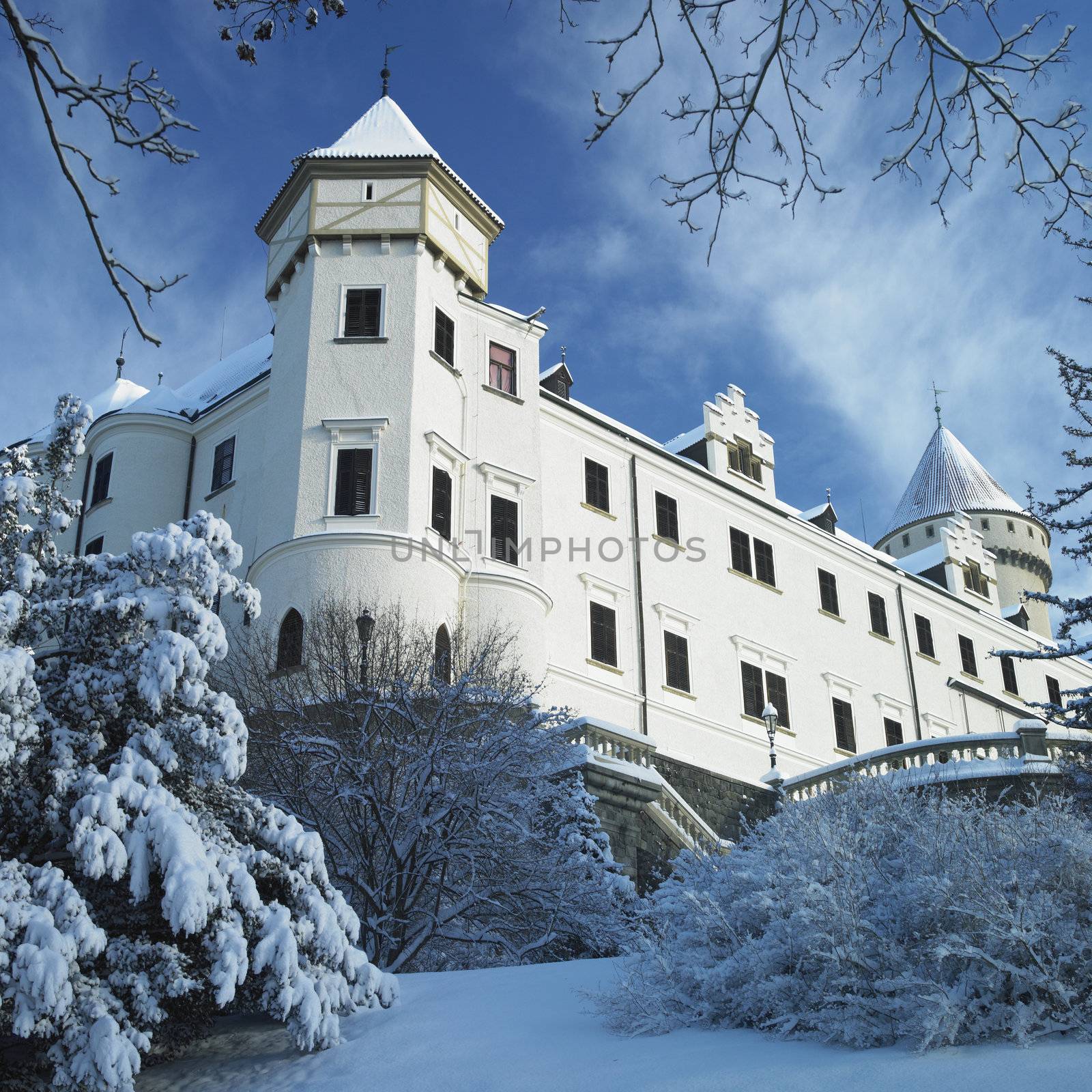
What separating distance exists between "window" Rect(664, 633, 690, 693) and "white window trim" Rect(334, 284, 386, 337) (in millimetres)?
9841

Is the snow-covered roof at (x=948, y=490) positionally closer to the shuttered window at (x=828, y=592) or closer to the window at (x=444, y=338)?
the shuttered window at (x=828, y=592)

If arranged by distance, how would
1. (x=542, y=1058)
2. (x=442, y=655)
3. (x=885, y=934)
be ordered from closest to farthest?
(x=885, y=934) < (x=542, y=1058) < (x=442, y=655)

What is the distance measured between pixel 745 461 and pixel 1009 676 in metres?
12.9

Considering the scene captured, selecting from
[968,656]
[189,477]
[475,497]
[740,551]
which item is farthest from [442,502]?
[968,656]

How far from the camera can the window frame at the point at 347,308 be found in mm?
27469

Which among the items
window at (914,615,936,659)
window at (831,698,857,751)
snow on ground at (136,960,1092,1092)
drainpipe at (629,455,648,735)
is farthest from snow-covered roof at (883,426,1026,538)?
snow on ground at (136,960,1092,1092)

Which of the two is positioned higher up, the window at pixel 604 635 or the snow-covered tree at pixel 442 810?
the window at pixel 604 635

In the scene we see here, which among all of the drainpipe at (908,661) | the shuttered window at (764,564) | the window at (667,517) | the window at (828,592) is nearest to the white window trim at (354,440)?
the window at (667,517)

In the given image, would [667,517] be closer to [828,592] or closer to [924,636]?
[828,592]

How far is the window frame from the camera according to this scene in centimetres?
2747

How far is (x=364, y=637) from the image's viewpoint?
19.2 metres

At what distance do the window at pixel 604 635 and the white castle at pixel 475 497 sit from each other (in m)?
0.06

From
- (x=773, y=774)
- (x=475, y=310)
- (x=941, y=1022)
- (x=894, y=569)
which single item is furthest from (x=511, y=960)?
(x=894, y=569)

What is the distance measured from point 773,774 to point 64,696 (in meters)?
18.6
